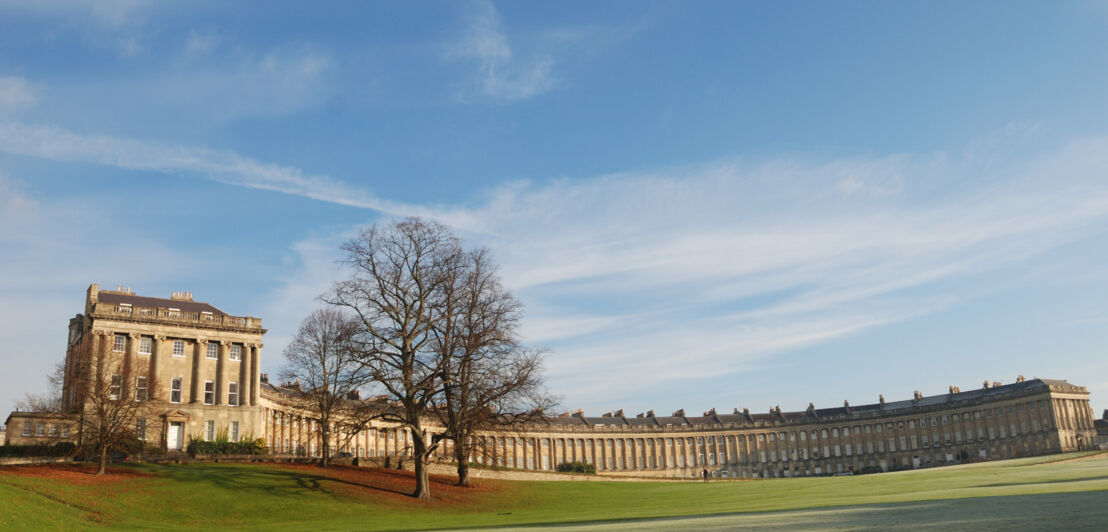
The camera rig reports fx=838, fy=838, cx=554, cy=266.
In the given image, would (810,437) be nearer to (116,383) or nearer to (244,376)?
(244,376)

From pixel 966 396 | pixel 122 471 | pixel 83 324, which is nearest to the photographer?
pixel 122 471

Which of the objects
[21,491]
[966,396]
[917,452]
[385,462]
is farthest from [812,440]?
[21,491]

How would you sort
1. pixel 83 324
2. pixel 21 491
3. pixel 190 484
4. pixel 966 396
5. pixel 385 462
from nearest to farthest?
1. pixel 21 491
2. pixel 190 484
3. pixel 385 462
4. pixel 83 324
5. pixel 966 396

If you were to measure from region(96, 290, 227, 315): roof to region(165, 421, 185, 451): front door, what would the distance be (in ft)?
31.6

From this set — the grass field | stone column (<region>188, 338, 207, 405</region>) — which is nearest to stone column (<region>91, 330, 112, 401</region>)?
Answer: the grass field

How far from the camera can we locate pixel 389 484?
168 feet

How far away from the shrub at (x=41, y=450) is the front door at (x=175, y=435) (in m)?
12.6

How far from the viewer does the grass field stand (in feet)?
63.8

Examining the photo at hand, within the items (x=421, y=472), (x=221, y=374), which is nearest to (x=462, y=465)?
(x=421, y=472)

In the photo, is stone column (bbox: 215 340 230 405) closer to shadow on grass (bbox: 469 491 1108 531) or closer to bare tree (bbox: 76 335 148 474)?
bare tree (bbox: 76 335 148 474)

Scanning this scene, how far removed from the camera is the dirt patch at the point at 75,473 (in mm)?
40875

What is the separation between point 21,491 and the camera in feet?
112

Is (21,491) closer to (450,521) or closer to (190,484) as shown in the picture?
(190,484)

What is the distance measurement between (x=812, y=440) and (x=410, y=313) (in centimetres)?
10961
